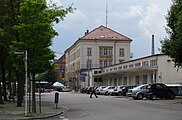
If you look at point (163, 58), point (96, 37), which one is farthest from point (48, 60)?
point (96, 37)

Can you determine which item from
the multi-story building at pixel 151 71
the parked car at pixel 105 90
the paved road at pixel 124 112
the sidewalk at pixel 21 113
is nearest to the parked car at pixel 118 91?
the parked car at pixel 105 90

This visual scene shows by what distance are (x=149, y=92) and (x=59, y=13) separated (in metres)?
18.0

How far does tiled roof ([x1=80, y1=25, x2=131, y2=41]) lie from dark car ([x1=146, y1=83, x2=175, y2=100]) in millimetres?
65092

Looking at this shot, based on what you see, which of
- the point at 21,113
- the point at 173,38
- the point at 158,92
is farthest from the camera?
the point at 158,92

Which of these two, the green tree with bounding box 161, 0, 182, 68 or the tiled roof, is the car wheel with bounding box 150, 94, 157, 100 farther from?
the tiled roof

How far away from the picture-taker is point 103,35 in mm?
113438

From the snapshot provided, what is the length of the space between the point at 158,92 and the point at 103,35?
68534mm

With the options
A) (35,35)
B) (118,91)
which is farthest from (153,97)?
(35,35)

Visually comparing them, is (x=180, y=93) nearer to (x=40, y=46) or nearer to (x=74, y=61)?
(x=40, y=46)

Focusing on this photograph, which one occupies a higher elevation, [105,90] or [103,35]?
[103,35]

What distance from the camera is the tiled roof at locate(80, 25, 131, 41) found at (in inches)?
4380

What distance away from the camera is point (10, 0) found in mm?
29797

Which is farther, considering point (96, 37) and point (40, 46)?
point (96, 37)

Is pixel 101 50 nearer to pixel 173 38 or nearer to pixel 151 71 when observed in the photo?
pixel 151 71
